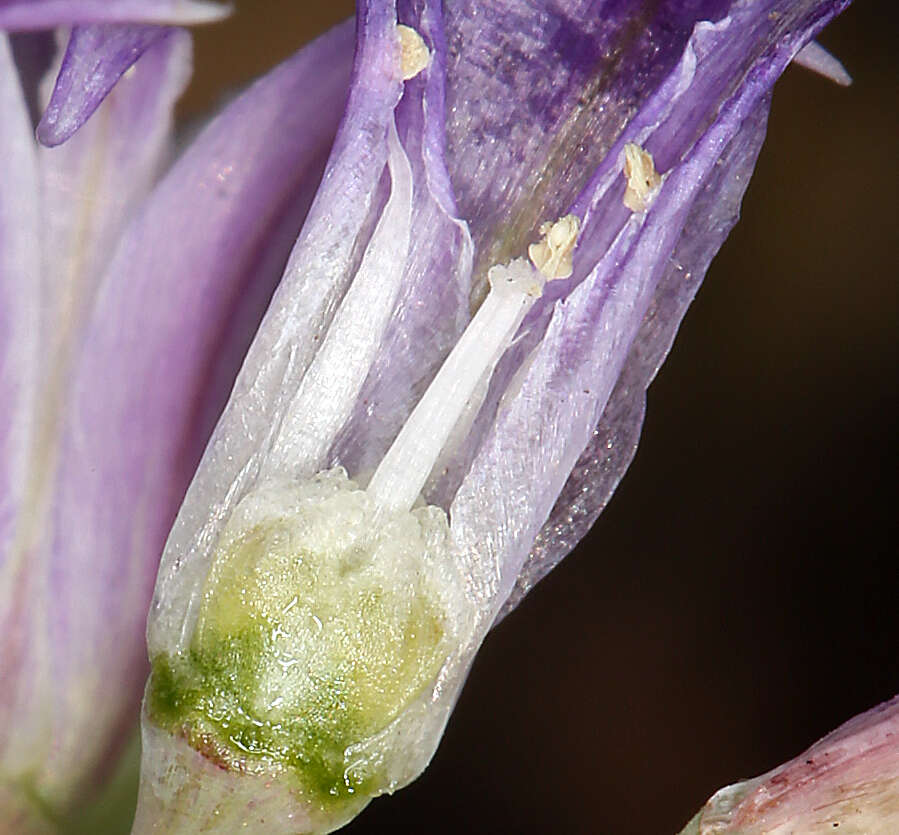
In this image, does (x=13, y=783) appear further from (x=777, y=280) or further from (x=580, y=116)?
(x=777, y=280)

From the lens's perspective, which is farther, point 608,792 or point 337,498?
point 608,792

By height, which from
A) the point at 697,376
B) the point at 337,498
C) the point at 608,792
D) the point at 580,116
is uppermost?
the point at 580,116

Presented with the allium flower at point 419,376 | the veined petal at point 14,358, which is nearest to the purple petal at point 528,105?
the allium flower at point 419,376

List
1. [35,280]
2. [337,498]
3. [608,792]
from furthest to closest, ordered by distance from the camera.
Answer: [608,792], [35,280], [337,498]

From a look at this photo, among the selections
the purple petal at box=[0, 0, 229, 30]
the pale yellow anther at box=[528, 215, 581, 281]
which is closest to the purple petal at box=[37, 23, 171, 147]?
the purple petal at box=[0, 0, 229, 30]

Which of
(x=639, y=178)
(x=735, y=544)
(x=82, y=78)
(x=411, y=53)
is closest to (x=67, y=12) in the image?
(x=82, y=78)

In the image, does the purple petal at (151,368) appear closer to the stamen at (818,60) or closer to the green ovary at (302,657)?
the green ovary at (302,657)

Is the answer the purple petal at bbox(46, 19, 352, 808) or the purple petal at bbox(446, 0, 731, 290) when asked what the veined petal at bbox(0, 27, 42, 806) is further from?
the purple petal at bbox(446, 0, 731, 290)

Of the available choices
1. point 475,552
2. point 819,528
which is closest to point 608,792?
Result: point 819,528
